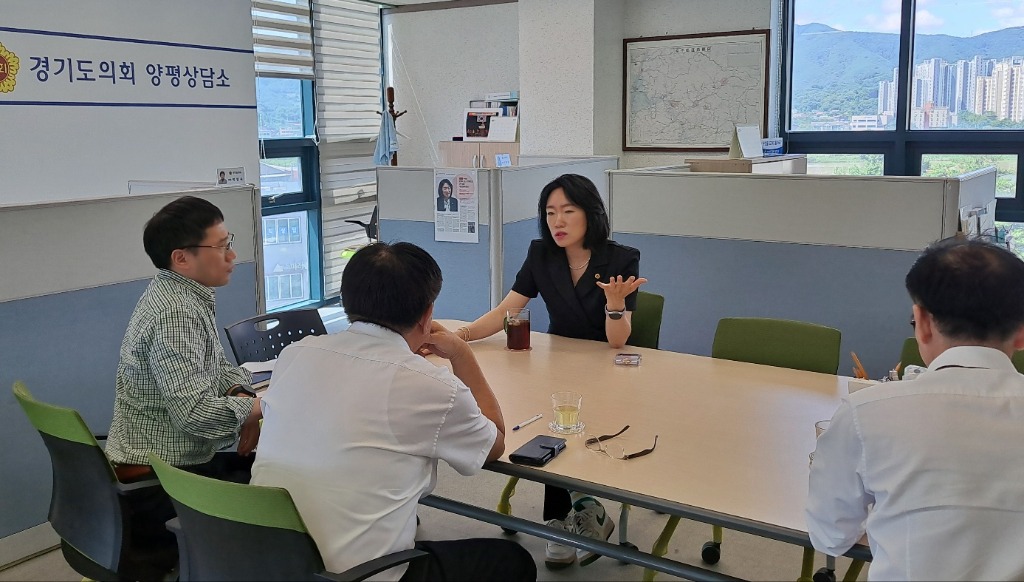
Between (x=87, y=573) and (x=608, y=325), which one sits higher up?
(x=608, y=325)

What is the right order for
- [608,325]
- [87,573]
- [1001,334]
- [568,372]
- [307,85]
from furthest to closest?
[307,85] < [608,325] < [568,372] < [87,573] < [1001,334]

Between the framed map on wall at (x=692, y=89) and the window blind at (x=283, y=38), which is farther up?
the window blind at (x=283, y=38)

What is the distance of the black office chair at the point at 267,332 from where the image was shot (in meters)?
3.09

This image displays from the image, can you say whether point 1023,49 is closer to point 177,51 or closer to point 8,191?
point 177,51

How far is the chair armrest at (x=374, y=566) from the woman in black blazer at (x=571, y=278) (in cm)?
141

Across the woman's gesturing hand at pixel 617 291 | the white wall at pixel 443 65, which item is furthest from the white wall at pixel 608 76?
the woman's gesturing hand at pixel 617 291

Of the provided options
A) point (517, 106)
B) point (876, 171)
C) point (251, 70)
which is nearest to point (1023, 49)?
point (876, 171)

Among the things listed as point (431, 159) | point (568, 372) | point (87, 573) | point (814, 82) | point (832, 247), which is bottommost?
point (87, 573)

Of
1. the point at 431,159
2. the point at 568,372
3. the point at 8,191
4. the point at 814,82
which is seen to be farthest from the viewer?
the point at 431,159

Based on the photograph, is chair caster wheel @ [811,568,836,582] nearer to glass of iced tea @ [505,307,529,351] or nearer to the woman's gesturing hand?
the woman's gesturing hand

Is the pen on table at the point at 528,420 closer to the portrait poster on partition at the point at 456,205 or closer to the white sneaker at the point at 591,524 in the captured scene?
the white sneaker at the point at 591,524

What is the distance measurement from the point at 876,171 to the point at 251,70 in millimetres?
4570

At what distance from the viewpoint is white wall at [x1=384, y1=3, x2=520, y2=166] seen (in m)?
7.43

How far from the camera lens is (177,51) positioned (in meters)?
5.53
